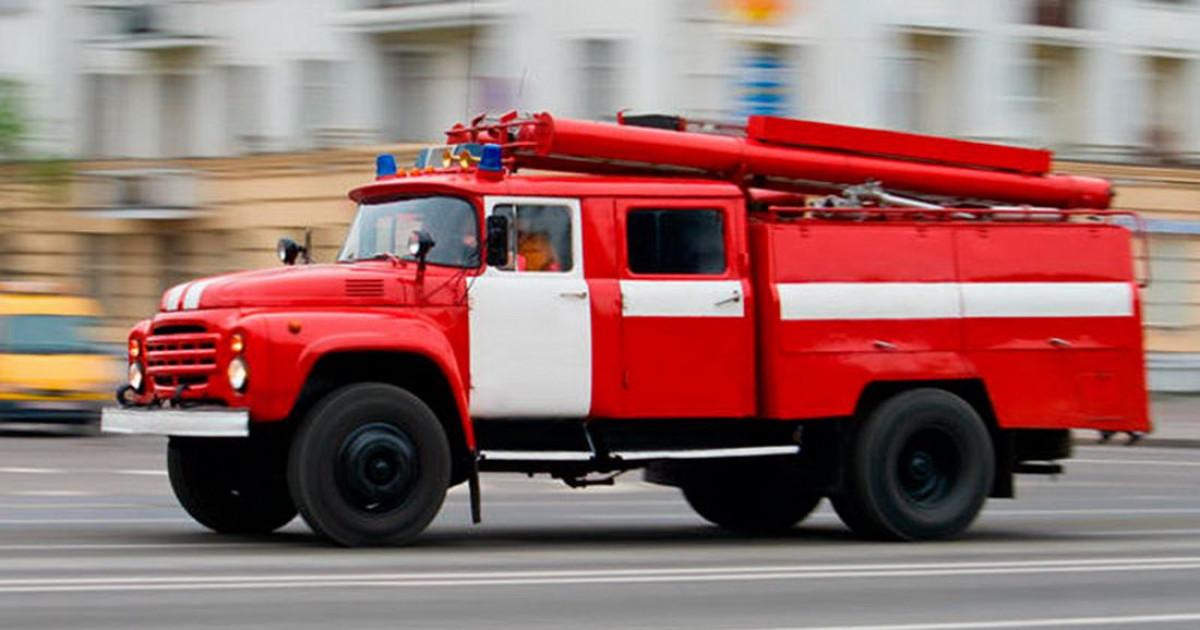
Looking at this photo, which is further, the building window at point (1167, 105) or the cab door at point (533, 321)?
the building window at point (1167, 105)

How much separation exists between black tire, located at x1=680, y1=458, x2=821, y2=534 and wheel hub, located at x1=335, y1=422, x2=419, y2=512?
9.37ft

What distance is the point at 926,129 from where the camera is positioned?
43719 mm

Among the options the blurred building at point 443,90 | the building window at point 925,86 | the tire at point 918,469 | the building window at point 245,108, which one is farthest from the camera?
the building window at point 245,108

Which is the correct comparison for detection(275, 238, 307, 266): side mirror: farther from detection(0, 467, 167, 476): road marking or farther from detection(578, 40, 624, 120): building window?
detection(578, 40, 624, 120): building window

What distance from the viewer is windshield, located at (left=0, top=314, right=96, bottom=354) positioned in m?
30.7

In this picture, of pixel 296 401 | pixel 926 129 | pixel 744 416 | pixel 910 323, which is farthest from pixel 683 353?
pixel 926 129

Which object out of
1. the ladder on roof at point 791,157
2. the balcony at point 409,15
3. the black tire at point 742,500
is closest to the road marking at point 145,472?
the black tire at point 742,500

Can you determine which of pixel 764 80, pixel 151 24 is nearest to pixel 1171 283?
pixel 764 80

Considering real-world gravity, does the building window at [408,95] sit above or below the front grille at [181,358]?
above

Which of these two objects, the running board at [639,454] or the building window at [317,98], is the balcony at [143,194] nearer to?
the building window at [317,98]

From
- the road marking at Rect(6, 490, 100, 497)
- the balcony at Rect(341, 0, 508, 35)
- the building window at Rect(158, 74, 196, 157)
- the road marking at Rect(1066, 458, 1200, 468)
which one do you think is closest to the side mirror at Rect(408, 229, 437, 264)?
the road marking at Rect(6, 490, 100, 497)

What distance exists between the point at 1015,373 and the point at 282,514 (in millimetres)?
4747

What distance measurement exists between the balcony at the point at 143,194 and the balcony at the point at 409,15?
14.8 feet

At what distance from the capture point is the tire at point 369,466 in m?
12.9
